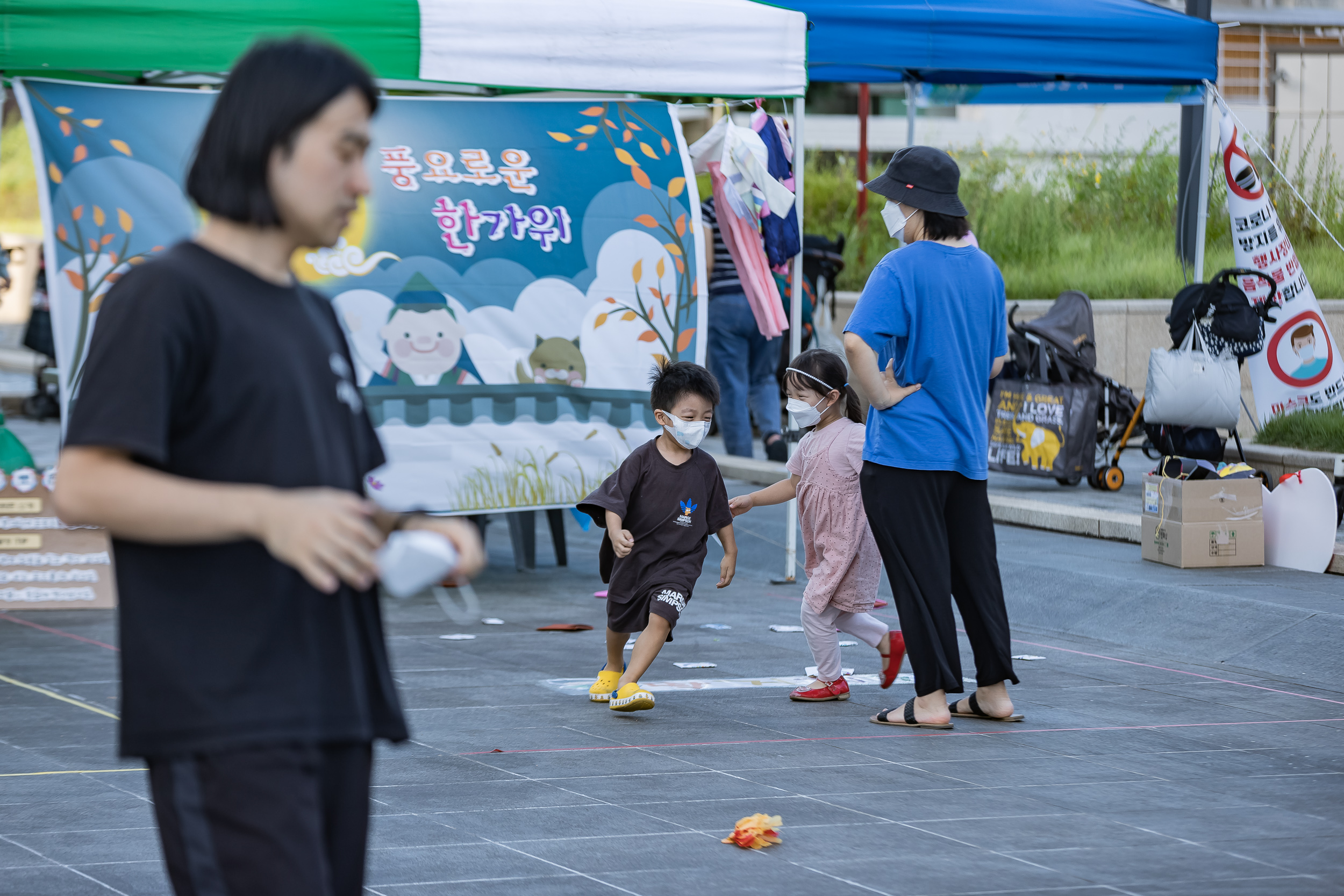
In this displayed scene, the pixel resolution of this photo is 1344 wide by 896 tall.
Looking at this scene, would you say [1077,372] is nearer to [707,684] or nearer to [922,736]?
[707,684]

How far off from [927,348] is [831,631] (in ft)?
3.93

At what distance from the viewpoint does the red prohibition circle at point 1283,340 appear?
9.55 metres

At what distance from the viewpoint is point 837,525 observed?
20.1 ft

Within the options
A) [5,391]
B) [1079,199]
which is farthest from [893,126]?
[5,391]

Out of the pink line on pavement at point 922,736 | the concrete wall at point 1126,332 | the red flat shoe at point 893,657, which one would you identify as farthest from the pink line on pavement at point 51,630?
the concrete wall at point 1126,332

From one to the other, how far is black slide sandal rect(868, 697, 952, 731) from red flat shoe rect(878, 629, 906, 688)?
0.34 metres

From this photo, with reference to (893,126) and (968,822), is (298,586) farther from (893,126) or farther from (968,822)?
(893,126)

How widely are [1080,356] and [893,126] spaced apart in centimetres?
1917

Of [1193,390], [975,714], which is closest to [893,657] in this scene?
[975,714]

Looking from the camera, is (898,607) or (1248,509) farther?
(1248,509)

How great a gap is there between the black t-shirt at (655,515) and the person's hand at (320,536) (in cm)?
395

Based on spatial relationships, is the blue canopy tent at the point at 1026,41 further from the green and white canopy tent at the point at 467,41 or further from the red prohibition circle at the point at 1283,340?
the red prohibition circle at the point at 1283,340

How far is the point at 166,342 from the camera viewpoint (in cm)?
197

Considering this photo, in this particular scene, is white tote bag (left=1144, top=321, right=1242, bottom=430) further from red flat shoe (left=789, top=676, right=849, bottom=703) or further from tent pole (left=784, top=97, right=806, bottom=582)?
red flat shoe (left=789, top=676, right=849, bottom=703)
